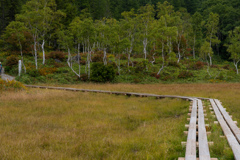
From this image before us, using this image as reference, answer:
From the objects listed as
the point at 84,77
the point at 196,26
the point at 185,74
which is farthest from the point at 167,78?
the point at 196,26

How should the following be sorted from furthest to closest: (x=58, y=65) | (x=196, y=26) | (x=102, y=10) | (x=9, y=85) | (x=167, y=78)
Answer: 1. (x=102, y=10)
2. (x=196, y=26)
3. (x=58, y=65)
4. (x=167, y=78)
5. (x=9, y=85)

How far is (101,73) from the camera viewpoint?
85.0 ft

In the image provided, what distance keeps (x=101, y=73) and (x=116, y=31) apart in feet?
27.7

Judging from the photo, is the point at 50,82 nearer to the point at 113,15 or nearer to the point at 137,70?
the point at 137,70

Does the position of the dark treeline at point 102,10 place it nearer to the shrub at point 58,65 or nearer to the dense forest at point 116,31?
the dense forest at point 116,31

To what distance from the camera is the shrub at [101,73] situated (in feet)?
84.4

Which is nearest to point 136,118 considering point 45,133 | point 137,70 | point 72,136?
point 72,136

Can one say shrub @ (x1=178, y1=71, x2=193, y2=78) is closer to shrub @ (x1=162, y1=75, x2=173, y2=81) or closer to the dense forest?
shrub @ (x1=162, y1=75, x2=173, y2=81)

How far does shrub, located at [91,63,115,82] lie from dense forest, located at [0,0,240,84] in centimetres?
169

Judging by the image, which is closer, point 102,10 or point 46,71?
point 46,71

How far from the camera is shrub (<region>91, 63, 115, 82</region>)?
25734 mm

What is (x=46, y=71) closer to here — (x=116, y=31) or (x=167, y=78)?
(x=116, y=31)

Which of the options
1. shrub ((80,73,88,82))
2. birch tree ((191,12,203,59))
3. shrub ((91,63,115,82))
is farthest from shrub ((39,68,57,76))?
birch tree ((191,12,203,59))

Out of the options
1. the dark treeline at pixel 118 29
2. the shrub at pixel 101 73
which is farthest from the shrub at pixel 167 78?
the shrub at pixel 101 73
